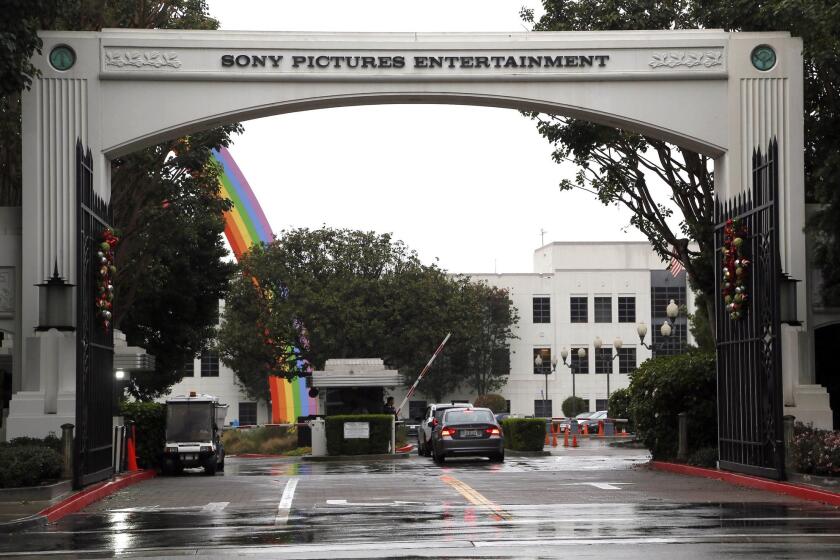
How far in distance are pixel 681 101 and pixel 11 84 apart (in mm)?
11792

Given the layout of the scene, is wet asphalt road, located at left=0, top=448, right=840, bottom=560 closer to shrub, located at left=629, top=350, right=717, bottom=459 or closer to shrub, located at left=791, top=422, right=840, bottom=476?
shrub, located at left=791, top=422, right=840, bottom=476

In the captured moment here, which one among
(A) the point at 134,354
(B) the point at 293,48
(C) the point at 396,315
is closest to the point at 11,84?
(B) the point at 293,48

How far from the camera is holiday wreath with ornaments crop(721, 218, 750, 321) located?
2194cm

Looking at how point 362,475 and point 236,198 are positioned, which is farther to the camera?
point 236,198

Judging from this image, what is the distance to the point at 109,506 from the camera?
19484 millimetres

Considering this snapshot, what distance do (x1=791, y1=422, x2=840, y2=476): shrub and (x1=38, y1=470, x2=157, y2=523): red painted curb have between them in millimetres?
10766

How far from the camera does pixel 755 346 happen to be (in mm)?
21719

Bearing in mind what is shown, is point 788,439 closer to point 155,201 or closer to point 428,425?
point 155,201

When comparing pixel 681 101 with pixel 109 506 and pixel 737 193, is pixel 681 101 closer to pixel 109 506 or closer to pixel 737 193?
pixel 737 193

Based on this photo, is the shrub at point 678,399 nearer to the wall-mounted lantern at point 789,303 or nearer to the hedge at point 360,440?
the wall-mounted lantern at point 789,303

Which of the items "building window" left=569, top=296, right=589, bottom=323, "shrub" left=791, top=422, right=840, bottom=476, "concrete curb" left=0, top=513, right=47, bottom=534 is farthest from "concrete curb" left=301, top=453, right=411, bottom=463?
Answer: "building window" left=569, top=296, right=589, bottom=323

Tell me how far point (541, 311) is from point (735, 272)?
193 ft

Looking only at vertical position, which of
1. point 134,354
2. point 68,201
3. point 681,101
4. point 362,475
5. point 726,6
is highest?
point 726,6

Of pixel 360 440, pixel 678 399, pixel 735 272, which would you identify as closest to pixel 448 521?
pixel 735 272
